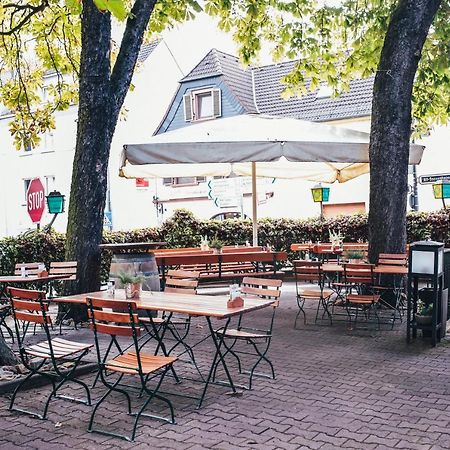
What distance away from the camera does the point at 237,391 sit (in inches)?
218

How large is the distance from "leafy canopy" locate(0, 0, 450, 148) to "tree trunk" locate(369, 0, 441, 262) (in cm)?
157

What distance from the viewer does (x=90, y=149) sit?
906 cm

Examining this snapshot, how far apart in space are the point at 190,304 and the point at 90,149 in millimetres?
4231

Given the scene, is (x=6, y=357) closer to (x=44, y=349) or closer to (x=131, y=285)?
(x=44, y=349)

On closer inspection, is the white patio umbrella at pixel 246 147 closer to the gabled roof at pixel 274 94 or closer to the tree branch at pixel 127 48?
the tree branch at pixel 127 48

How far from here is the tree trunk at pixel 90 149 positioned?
905 cm

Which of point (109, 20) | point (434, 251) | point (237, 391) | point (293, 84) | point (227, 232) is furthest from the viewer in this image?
point (227, 232)

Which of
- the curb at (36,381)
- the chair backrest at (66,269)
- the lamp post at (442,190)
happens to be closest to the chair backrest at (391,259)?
the chair backrest at (66,269)

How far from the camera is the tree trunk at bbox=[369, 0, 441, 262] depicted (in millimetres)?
9391

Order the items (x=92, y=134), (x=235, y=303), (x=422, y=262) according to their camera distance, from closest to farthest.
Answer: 1. (x=235, y=303)
2. (x=422, y=262)
3. (x=92, y=134)

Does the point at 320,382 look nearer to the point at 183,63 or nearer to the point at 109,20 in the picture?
the point at 109,20

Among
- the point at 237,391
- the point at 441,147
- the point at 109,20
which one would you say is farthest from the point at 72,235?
the point at 441,147

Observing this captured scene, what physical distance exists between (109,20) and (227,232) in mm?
7109

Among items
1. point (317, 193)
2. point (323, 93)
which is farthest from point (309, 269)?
point (323, 93)
